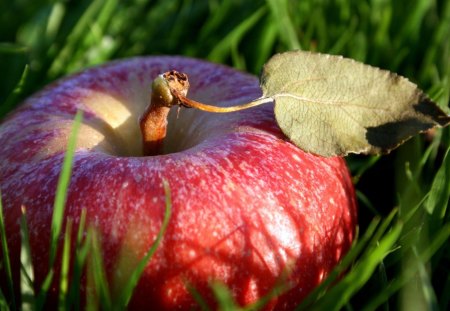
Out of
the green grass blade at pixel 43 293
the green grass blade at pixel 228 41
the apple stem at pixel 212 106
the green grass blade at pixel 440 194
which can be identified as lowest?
the green grass blade at pixel 440 194

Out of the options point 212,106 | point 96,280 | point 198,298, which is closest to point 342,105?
point 212,106

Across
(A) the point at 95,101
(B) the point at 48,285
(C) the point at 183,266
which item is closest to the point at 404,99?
(C) the point at 183,266

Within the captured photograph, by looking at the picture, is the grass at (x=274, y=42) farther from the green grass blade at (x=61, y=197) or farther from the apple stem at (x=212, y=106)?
the green grass blade at (x=61, y=197)

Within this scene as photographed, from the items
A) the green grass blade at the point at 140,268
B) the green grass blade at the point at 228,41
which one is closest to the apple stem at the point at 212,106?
the green grass blade at the point at 140,268

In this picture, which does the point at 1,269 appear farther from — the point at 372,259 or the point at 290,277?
the point at 372,259

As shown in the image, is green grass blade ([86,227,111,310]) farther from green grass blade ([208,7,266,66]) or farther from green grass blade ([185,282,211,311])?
green grass blade ([208,7,266,66])

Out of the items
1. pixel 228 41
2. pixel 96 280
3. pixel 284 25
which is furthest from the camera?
pixel 228 41

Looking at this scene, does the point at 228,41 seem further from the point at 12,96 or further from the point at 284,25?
the point at 12,96
